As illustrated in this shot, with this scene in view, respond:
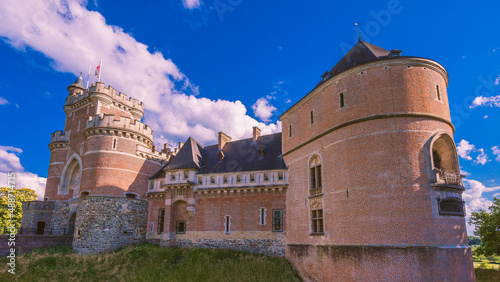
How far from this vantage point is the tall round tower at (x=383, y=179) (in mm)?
15359

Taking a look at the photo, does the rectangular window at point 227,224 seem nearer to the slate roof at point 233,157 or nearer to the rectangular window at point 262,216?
the rectangular window at point 262,216

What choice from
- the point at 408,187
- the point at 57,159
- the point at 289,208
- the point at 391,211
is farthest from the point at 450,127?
the point at 57,159

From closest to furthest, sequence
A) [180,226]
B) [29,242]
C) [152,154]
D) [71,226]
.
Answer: [29,242], [180,226], [71,226], [152,154]

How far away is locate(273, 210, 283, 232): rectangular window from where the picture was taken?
79.3ft

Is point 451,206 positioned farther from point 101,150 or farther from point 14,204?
point 14,204

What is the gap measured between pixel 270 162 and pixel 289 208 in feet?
15.4

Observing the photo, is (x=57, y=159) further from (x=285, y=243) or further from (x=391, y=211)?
(x=391, y=211)

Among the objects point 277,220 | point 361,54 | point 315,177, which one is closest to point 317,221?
point 315,177

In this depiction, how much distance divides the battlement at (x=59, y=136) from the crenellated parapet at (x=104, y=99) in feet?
9.66

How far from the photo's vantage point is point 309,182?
2145 centimetres

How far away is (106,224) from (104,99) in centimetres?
1345

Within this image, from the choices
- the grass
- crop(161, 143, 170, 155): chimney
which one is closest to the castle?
crop(161, 143, 170, 155): chimney

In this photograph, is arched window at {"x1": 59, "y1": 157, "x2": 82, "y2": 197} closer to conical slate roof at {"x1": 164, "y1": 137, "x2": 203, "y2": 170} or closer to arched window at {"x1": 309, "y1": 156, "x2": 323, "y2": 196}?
conical slate roof at {"x1": 164, "y1": 137, "x2": 203, "y2": 170}

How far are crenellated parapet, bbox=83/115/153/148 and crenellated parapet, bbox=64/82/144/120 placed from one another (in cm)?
306
